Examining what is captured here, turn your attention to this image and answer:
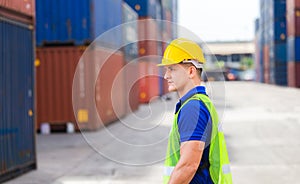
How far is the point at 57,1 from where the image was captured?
17656mm

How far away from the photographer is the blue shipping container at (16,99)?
9625mm

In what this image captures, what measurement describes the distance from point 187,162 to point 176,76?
19.1 inches

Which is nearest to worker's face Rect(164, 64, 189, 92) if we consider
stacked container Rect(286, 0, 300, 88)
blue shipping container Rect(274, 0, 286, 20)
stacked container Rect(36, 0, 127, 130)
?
stacked container Rect(36, 0, 127, 130)

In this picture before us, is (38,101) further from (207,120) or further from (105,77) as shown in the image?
(207,120)

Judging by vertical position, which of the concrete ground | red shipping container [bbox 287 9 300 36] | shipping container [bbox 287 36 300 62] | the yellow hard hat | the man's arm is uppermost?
red shipping container [bbox 287 9 300 36]

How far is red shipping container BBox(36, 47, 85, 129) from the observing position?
17.9m

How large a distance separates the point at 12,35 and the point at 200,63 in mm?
7729

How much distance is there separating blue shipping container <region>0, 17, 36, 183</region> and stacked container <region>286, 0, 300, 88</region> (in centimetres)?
4730

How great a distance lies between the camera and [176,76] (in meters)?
2.94

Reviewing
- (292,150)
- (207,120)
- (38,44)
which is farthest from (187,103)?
(38,44)

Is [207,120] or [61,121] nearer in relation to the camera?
[207,120]

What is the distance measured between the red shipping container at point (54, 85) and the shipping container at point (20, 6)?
6.95 metres

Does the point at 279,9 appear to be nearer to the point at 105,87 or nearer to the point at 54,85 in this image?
the point at 105,87

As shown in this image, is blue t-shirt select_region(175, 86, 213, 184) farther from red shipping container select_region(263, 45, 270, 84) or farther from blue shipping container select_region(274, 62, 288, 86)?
red shipping container select_region(263, 45, 270, 84)
